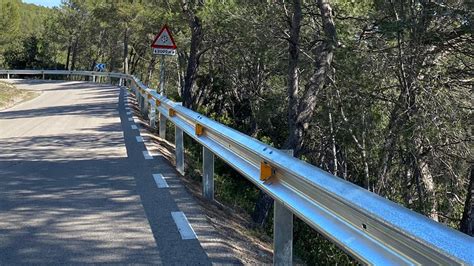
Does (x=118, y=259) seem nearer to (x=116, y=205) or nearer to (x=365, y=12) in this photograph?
(x=116, y=205)

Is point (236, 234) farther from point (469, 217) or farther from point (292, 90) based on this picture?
point (292, 90)

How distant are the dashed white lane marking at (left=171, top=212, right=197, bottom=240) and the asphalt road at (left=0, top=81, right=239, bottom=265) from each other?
0.05 meters

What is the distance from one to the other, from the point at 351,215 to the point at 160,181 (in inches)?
176

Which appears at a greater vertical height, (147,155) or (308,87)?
(308,87)

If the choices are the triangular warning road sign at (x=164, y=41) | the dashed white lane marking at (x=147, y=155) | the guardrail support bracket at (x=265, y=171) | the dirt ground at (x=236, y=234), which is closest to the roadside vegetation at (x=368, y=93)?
the dashed white lane marking at (x=147, y=155)

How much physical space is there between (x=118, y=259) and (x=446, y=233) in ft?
9.35

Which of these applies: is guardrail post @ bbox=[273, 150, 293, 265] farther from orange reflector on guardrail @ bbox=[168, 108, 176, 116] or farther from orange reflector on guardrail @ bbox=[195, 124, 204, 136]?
orange reflector on guardrail @ bbox=[168, 108, 176, 116]

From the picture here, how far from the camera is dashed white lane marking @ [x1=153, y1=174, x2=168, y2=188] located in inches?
263

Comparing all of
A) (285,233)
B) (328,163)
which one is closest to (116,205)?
(285,233)

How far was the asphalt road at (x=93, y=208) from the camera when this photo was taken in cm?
426

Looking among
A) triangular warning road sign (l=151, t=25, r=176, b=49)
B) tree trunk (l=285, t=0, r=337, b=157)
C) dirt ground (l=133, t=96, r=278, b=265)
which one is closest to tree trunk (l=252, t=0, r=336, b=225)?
tree trunk (l=285, t=0, r=337, b=157)

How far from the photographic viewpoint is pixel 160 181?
6.91 m

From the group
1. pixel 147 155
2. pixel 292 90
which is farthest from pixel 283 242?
pixel 292 90

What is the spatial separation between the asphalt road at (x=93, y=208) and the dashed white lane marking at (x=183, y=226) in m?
0.05
